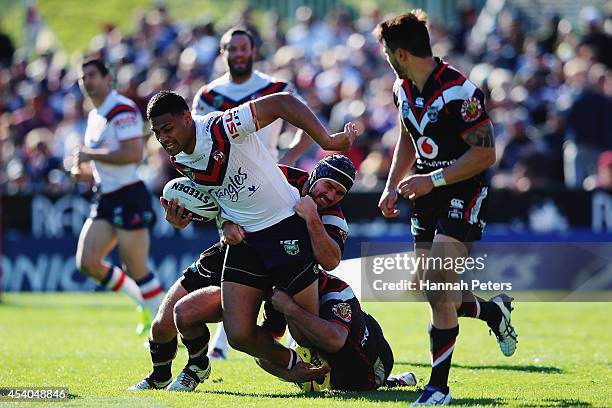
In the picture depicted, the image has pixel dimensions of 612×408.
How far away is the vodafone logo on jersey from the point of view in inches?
316

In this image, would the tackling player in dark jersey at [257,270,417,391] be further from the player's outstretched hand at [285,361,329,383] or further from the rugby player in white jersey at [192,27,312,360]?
the rugby player in white jersey at [192,27,312,360]

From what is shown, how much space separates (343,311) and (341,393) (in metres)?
0.58

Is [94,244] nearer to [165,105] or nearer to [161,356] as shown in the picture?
[161,356]

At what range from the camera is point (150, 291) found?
40.9 ft

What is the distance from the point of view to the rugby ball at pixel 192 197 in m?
8.10

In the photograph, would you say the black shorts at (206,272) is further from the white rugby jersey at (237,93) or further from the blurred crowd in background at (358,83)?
the blurred crowd in background at (358,83)

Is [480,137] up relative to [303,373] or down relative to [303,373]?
up

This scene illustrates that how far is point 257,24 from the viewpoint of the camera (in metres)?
26.9

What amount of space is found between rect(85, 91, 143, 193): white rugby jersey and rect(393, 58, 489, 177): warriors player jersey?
468cm

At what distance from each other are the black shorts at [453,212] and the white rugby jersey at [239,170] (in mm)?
924

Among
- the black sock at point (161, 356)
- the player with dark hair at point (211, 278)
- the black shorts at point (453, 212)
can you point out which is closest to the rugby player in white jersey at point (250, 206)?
the player with dark hair at point (211, 278)

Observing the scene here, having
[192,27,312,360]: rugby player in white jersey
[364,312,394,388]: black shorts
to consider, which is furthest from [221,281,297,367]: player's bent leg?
[192,27,312,360]: rugby player in white jersey

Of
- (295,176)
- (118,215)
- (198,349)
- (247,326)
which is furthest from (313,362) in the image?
(118,215)

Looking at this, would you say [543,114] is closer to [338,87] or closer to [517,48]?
[517,48]
